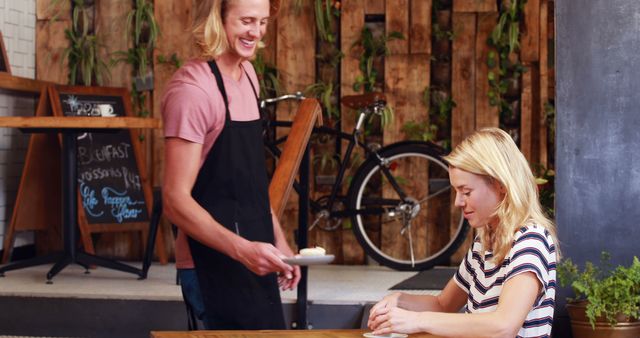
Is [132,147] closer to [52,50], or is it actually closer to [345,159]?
[52,50]

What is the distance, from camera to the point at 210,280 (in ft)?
8.88

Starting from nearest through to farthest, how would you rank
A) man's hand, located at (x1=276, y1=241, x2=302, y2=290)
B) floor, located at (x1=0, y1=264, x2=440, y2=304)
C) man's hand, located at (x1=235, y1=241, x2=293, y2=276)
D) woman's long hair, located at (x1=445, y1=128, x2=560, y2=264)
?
woman's long hair, located at (x1=445, y1=128, x2=560, y2=264)
man's hand, located at (x1=235, y1=241, x2=293, y2=276)
man's hand, located at (x1=276, y1=241, x2=302, y2=290)
floor, located at (x1=0, y1=264, x2=440, y2=304)

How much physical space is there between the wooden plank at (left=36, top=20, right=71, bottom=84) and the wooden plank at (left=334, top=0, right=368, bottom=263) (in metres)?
1.81

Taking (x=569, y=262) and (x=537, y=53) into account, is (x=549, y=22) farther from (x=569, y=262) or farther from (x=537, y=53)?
(x=569, y=262)

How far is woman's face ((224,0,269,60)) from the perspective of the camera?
2.65 meters

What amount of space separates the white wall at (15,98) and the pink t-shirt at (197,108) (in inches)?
161

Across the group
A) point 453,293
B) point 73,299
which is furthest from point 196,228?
point 73,299

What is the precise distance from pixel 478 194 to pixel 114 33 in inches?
189

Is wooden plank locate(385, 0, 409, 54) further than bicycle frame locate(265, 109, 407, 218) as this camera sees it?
Yes

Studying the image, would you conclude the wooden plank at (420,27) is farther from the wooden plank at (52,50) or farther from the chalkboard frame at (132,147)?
the wooden plank at (52,50)

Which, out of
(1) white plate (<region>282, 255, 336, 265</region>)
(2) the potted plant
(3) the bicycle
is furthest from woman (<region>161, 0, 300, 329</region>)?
(3) the bicycle

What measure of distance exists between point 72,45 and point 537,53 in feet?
9.72

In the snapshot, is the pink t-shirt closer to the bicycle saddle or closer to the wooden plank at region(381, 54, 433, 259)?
the bicycle saddle

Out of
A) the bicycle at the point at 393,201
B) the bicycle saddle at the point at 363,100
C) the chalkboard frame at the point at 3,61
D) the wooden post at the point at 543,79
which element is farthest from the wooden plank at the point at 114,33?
the wooden post at the point at 543,79
